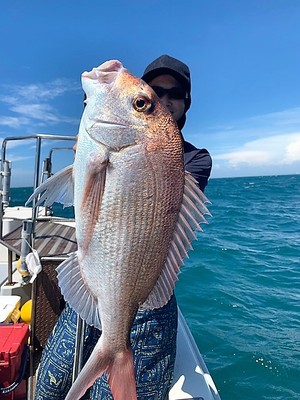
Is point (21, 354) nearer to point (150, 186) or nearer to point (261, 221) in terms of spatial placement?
point (150, 186)

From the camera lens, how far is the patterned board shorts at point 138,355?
1729 mm

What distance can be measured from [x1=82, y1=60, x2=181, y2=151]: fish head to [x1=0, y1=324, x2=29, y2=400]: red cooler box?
1773 mm

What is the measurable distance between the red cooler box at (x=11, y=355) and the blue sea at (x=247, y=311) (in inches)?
110

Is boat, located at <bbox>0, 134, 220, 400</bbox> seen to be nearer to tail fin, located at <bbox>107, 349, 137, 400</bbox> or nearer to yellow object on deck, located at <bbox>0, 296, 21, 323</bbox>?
yellow object on deck, located at <bbox>0, 296, 21, 323</bbox>

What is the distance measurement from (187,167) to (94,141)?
63cm

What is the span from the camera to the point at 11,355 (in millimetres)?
2406

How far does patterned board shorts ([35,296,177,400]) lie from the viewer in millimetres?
1729

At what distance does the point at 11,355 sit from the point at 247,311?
5.53 metres

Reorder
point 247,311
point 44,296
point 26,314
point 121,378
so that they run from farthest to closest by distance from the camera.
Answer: point 247,311 < point 26,314 < point 44,296 < point 121,378

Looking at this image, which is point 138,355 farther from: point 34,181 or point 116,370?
point 34,181

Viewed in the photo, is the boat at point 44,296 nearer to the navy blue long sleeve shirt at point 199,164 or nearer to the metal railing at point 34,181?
the metal railing at point 34,181

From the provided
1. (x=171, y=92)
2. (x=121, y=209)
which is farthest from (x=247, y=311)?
(x=121, y=209)

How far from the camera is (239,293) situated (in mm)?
8391

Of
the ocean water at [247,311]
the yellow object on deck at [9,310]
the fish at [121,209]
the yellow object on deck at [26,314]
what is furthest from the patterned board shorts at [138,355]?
the ocean water at [247,311]
